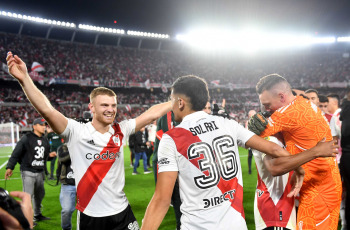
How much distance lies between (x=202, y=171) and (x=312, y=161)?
1.42 meters

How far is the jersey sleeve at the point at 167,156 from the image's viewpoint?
6.52ft

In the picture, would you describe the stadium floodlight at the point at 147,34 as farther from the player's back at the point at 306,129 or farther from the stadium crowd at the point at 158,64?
the player's back at the point at 306,129

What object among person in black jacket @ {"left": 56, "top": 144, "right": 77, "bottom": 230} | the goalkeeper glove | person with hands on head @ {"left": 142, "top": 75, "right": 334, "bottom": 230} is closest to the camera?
person with hands on head @ {"left": 142, "top": 75, "right": 334, "bottom": 230}

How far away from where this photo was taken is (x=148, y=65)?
4662 cm

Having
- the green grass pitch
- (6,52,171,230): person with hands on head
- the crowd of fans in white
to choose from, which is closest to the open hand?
(6,52,171,230): person with hands on head

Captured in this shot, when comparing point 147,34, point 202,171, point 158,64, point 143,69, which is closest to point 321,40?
point 158,64

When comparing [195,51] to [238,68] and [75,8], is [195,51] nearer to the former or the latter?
[238,68]

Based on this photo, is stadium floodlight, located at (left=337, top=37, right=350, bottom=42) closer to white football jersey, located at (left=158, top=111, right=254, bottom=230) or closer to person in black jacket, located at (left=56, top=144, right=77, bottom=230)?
person in black jacket, located at (left=56, top=144, right=77, bottom=230)

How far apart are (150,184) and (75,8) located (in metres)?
32.4

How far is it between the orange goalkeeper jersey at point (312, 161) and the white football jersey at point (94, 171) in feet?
5.70

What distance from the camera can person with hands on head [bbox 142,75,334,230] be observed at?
1.98 m

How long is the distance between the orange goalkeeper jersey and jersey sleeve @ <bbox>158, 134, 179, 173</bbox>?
3.71 feet

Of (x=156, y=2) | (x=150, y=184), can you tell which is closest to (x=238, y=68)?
(x=156, y=2)

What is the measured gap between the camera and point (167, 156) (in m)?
2.01
